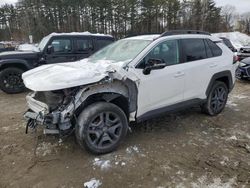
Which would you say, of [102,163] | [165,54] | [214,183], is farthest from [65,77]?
[214,183]

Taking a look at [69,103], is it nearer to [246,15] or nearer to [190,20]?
[190,20]

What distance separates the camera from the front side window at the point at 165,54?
4102 mm

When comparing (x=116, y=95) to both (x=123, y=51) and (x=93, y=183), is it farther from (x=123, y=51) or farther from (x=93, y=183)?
(x=93, y=183)

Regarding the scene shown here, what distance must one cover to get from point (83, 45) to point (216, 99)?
16.4ft

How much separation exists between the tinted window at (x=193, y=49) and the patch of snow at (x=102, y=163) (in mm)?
2317

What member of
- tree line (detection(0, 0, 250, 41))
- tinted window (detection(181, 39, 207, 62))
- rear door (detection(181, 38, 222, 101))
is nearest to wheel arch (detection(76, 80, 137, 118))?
rear door (detection(181, 38, 222, 101))

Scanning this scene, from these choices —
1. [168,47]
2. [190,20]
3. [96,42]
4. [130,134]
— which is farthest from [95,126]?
[190,20]

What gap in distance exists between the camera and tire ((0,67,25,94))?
7668mm

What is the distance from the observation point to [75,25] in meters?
42.6

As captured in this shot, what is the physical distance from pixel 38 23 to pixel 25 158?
40.7 meters

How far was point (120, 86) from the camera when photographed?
3.86 metres

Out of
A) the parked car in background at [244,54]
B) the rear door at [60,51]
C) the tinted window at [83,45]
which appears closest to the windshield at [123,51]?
the rear door at [60,51]

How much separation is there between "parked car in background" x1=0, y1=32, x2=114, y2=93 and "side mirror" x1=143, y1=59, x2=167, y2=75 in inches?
197

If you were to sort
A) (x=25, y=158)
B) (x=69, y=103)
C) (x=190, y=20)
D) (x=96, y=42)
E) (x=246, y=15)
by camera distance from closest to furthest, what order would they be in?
1. (x=69, y=103)
2. (x=25, y=158)
3. (x=96, y=42)
4. (x=190, y=20)
5. (x=246, y=15)
